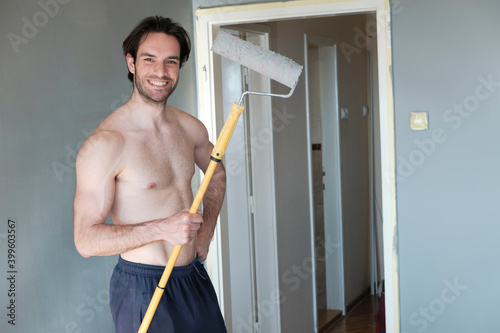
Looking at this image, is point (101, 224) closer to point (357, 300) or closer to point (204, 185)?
point (204, 185)

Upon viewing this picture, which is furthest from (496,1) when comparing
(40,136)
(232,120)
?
(40,136)

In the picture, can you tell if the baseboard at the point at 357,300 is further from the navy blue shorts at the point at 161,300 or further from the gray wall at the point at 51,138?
the navy blue shorts at the point at 161,300

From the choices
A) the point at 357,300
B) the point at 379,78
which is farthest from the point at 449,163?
the point at 357,300

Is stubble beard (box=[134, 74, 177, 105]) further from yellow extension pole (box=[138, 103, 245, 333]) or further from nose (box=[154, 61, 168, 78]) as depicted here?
yellow extension pole (box=[138, 103, 245, 333])

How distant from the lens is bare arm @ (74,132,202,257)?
1737 millimetres

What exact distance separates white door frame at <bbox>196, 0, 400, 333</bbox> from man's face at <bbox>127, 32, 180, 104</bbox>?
1210 millimetres

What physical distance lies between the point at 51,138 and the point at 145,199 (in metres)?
0.43

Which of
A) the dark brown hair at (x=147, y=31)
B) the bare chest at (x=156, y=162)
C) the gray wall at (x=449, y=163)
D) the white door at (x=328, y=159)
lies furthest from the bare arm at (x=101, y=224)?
the white door at (x=328, y=159)

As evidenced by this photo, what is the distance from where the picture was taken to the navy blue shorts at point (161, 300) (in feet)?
6.17

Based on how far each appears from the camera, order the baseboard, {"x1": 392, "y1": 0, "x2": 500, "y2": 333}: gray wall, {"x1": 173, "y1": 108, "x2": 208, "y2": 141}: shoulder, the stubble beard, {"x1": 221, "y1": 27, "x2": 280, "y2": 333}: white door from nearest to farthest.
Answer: the stubble beard < {"x1": 173, "y1": 108, "x2": 208, "y2": 141}: shoulder < {"x1": 392, "y1": 0, "x2": 500, "y2": 333}: gray wall < {"x1": 221, "y1": 27, "x2": 280, "y2": 333}: white door < the baseboard

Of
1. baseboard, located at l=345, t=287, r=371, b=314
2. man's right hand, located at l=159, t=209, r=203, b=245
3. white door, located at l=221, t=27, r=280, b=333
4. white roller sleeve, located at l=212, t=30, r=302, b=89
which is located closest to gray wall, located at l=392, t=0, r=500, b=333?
white door, located at l=221, t=27, r=280, b=333

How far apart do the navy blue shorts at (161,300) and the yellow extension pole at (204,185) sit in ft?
0.44

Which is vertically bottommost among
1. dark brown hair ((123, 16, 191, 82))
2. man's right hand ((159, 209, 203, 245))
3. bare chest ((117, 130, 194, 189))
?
man's right hand ((159, 209, 203, 245))

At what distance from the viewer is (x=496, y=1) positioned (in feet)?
9.08
